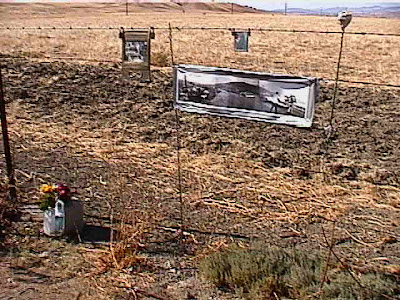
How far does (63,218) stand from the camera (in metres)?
5.01

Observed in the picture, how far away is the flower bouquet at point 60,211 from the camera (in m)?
5.03

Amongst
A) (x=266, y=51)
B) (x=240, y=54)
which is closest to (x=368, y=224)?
(x=240, y=54)

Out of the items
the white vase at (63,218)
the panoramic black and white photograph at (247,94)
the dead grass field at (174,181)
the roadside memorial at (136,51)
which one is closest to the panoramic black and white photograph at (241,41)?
the dead grass field at (174,181)

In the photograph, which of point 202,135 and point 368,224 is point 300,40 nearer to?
point 202,135

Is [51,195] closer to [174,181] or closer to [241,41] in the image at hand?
[174,181]

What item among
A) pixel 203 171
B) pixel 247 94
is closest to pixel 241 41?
pixel 203 171

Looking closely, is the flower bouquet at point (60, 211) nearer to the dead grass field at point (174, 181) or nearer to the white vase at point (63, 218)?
the white vase at point (63, 218)

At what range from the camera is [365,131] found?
8758mm

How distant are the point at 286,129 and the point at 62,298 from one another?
17.4 ft

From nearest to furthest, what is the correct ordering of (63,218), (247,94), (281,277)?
(281,277)
(63,218)
(247,94)

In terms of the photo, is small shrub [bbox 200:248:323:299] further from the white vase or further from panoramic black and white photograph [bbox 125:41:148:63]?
panoramic black and white photograph [bbox 125:41:148:63]

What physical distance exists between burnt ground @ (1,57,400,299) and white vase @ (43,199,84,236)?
118mm

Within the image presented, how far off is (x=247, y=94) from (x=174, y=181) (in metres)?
1.27

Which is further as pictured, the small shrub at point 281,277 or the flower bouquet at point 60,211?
the flower bouquet at point 60,211
